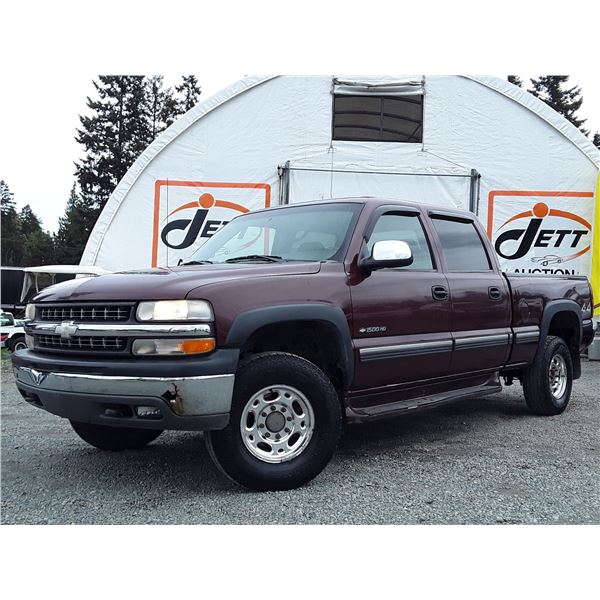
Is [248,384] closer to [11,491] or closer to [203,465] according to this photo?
[203,465]

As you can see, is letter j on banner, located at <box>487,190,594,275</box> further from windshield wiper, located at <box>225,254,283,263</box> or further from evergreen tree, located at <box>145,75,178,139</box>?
evergreen tree, located at <box>145,75,178,139</box>

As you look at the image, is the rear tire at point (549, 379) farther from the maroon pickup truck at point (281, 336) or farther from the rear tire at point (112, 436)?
the rear tire at point (112, 436)

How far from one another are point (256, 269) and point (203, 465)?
1474 millimetres

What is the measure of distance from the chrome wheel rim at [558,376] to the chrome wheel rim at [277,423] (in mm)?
3545

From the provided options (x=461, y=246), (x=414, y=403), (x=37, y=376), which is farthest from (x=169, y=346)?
(x=461, y=246)

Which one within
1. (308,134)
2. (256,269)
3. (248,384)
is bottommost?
(248,384)

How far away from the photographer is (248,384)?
3512mm

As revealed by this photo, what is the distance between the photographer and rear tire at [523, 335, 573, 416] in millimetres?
5996

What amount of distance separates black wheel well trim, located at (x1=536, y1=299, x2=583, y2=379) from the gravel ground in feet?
2.75

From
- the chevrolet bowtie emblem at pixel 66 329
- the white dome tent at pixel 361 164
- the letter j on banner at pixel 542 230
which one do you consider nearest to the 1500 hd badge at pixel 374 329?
the chevrolet bowtie emblem at pixel 66 329

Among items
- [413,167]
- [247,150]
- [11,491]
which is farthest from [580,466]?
[247,150]

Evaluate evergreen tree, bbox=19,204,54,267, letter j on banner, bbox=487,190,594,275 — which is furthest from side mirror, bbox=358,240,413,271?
evergreen tree, bbox=19,204,54,267

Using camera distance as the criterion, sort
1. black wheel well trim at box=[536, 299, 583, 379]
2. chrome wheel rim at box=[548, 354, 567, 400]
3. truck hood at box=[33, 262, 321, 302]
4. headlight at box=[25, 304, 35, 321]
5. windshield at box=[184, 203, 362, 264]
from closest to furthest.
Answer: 1. truck hood at box=[33, 262, 321, 302]
2. headlight at box=[25, 304, 35, 321]
3. windshield at box=[184, 203, 362, 264]
4. black wheel well trim at box=[536, 299, 583, 379]
5. chrome wheel rim at box=[548, 354, 567, 400]

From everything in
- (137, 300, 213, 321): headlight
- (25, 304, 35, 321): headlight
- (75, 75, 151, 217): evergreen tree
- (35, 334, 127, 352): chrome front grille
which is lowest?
(35, 334, 127, 352): chrome front grille
